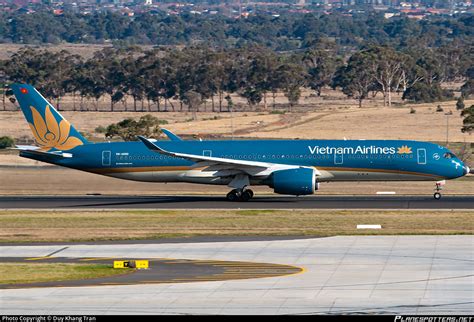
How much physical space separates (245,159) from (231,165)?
1250mm

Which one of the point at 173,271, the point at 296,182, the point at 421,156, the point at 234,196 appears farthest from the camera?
the point at 234,196

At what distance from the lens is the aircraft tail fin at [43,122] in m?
59.4

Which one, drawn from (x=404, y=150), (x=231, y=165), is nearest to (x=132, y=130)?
(x=231, y=165)

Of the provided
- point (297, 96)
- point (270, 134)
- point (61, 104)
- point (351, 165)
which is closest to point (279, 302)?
point (351, 165)

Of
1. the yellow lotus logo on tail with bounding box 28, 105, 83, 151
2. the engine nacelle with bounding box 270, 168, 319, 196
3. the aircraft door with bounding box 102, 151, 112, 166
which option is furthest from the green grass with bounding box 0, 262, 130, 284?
the yellow lotus logo on tail with bounding box 28, 105, 83, 151

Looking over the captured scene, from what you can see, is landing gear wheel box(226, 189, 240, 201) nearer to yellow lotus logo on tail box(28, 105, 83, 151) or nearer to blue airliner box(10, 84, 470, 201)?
blue airliner box(10, 84, 470, 201)

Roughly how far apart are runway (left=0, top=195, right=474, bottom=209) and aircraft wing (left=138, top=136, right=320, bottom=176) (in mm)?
1769

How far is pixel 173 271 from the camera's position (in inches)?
1335

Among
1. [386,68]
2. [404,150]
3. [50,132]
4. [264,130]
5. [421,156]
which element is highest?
[50,132]

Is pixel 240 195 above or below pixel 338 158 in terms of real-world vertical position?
below

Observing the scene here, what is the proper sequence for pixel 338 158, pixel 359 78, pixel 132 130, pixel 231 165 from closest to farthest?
1. pixel 338 158
2. pixel 231 165
3. pixel 132 130
4. pixel 359 78

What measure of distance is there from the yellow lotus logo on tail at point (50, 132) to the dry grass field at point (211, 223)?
7.84m

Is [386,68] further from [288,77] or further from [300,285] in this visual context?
[300,285]

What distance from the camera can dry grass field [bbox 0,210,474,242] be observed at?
144ft
